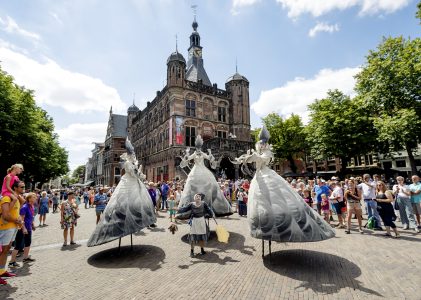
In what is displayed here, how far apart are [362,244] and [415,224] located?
2967 mm

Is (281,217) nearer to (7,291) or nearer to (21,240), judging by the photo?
(7,291)

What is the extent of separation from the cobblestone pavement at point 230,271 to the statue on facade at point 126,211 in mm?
748

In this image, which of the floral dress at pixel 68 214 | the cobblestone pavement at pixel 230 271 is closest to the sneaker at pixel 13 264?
the cobblestone pavement at pixel 230 271

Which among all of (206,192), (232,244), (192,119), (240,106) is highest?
(240,106)

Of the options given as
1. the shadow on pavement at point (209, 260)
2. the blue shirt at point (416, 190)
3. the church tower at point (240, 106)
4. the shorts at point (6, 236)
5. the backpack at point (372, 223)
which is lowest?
the shadow on pavement at point (209, 260)

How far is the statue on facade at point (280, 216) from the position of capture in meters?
4.90

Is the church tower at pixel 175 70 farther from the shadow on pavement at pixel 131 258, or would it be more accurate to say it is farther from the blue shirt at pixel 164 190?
the shadow on pavement at pixel 131 258

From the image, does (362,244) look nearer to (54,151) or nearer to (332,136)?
(332,136)

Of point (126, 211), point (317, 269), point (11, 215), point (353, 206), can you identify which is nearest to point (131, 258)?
point (126, 211)

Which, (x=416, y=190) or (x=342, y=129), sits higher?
(x=342, y=129)

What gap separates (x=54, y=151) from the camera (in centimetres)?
2519

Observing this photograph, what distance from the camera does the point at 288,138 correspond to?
3603cm

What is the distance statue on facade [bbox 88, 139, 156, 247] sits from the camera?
226 inches

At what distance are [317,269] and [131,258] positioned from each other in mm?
4612
